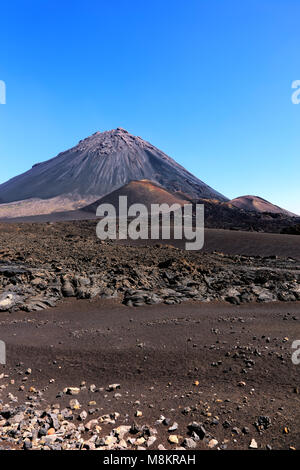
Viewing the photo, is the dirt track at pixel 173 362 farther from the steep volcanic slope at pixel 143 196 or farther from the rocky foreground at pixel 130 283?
the steep volcanic slope at pixel 143 196

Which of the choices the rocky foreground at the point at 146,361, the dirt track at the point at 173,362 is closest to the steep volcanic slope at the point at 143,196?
the rocky foreground at the point at 146,361

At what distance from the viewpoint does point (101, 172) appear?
109 m

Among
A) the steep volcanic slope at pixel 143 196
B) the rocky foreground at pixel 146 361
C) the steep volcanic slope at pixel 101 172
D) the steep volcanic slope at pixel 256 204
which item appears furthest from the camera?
the steep volcanic slope at pixel 256 204

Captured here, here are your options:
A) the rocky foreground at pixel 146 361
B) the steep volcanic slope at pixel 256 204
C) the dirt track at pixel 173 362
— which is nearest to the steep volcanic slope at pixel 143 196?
the steep volcanic slope at pixel 256 204

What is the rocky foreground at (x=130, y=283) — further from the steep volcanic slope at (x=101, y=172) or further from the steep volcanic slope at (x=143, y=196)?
the steep volcanic slope at (x=101, y=172)

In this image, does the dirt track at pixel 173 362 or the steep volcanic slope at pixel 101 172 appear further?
the steep volcanic slope at pixel 101 172

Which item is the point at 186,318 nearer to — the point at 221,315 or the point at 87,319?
the point at 221,315

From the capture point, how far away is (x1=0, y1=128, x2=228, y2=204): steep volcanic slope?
100000 millimetres

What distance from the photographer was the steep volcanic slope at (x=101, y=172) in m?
100

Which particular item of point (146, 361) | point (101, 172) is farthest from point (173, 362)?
point (101, 172)

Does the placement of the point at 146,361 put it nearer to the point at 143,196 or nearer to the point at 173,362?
the point at 173,362

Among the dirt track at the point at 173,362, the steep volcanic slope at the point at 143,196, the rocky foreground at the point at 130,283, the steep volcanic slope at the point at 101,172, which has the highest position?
the steep volcanic slope at the point at 101,172

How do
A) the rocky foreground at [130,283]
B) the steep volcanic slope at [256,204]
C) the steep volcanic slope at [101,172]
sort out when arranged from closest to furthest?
1. the rocky foreground at [130,283]
2. the steep volcanic slope at [101,172]
3. the steep volcanic slope at [256,204]

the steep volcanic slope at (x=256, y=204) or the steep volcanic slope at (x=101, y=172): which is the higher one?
the steep volcanic slope at (x=101, y=172)
